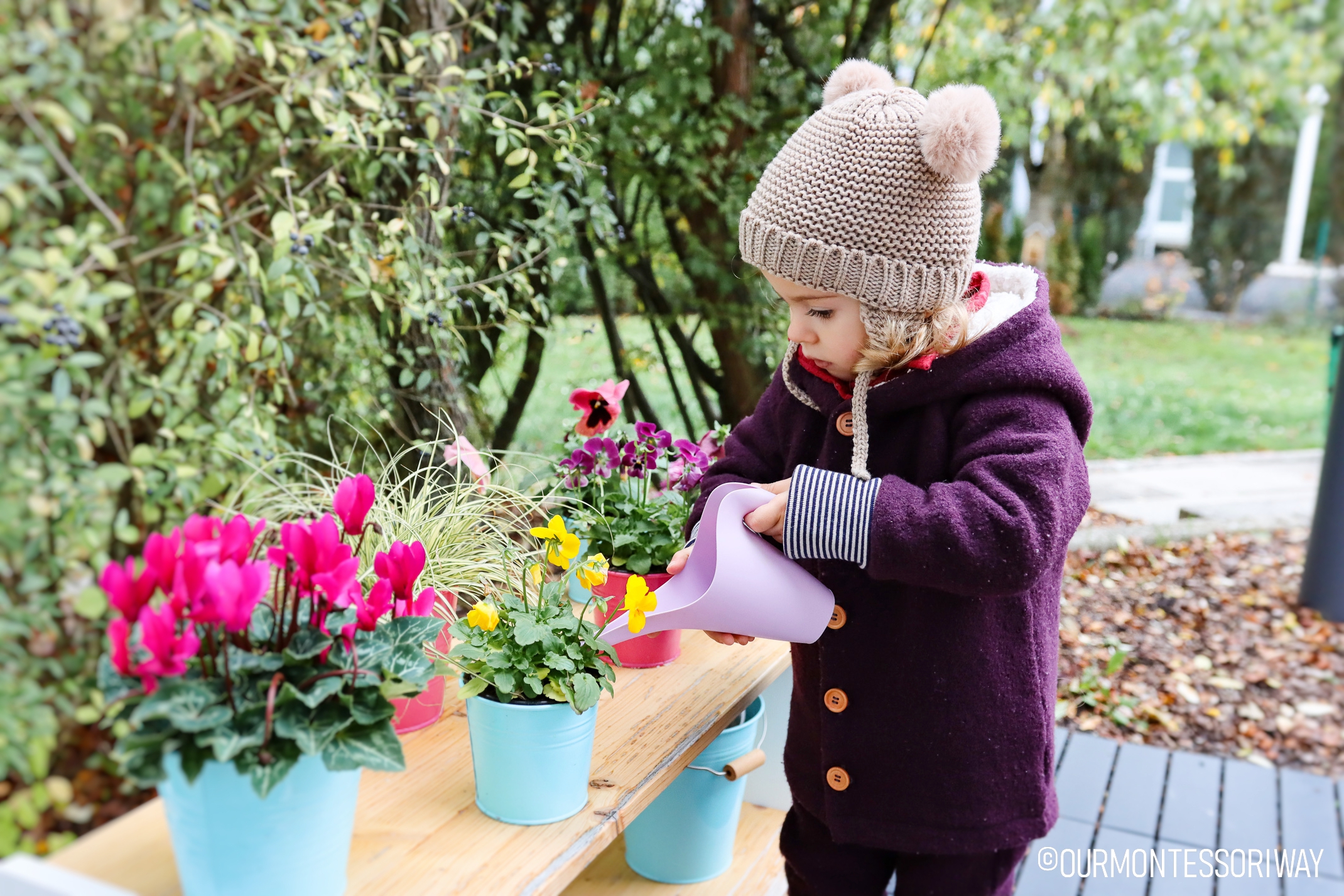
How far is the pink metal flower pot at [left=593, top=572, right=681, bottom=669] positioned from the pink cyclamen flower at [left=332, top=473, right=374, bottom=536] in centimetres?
61

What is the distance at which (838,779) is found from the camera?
1312 millimetres

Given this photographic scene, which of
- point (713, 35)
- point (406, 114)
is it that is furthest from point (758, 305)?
point (406, 114)

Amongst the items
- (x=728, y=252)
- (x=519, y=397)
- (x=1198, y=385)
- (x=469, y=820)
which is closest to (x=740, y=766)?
(x=469, y=820)

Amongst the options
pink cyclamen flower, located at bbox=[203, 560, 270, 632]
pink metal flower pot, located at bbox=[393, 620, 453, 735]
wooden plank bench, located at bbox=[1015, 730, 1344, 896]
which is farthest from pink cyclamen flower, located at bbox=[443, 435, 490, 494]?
wooden plank bench, located at bbox=[1015, 730, 1344, 896]

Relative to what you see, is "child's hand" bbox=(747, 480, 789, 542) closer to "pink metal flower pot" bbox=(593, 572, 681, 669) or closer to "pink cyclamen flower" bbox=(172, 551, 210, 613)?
"pink metal flower pot" bbox=(593, 572, 681, 669)

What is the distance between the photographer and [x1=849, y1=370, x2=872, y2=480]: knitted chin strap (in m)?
1.25

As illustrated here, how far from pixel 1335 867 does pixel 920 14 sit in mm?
3066

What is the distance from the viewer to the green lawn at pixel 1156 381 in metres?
3.12

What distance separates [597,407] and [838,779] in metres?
0.81

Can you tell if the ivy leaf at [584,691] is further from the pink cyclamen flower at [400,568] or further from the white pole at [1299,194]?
the white pole at [1299,194]

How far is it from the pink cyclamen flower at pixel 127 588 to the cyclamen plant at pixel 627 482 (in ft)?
2.76

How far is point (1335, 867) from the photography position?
2.14 m

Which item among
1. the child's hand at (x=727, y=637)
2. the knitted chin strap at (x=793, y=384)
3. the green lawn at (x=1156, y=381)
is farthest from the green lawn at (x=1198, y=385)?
the child's hand at (x=727, y=637)

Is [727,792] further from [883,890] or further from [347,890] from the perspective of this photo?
[347,890]
